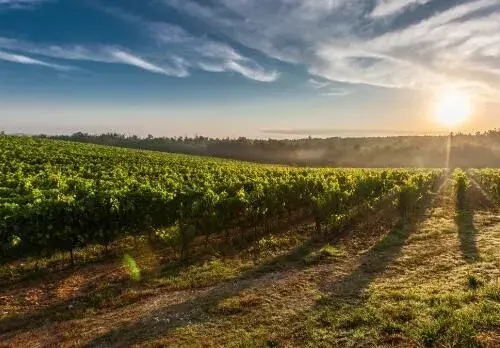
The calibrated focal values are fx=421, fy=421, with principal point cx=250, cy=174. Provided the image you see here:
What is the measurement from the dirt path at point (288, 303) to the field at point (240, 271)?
51 mm

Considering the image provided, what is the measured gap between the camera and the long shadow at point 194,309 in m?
10.4

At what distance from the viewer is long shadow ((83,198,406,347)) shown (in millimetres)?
10352

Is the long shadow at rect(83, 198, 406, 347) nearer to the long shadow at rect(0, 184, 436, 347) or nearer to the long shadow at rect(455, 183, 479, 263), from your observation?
the long shadow at rect(0, 184, 436, 347)

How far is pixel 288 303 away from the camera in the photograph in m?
11.9

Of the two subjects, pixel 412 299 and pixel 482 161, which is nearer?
pixel 412 299

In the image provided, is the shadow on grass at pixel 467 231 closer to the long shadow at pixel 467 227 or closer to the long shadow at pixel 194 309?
the long shadow at pixel 467 227

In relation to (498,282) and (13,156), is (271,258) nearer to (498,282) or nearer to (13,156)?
(498,282)

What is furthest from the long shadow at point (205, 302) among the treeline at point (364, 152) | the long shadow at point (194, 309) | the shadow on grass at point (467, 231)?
the treeline at point (364, 152)

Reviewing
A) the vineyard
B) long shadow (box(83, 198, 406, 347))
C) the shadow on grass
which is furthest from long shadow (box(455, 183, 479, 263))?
long shadow (box(83, 198, 406, 347))

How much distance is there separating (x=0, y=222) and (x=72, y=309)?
17.3ft

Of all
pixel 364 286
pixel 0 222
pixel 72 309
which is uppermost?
pixel 0 222

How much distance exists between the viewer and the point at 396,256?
16625mm

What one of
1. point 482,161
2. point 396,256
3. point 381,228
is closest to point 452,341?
point 396,256

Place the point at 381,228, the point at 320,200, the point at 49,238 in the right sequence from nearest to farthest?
the point at 49,238 < the point at 320,200 < the point at 381,228
